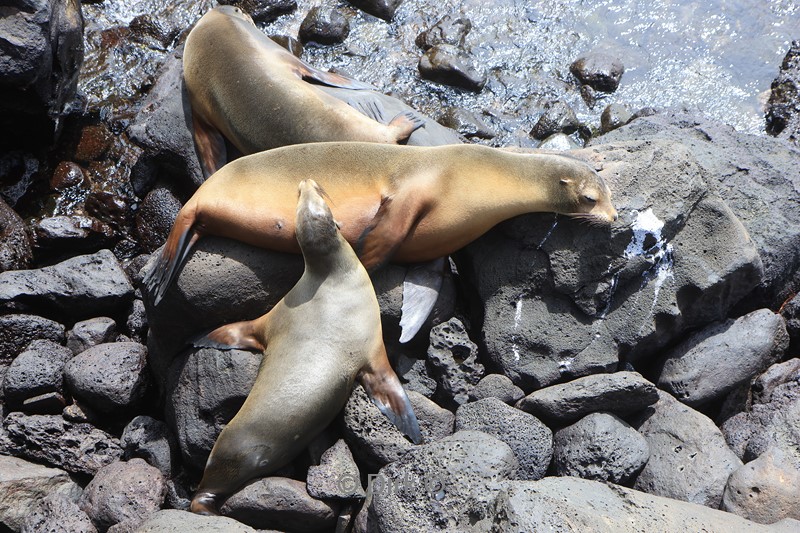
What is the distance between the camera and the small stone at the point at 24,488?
5391 millimetres

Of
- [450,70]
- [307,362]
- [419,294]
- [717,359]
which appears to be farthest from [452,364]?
[450,70]

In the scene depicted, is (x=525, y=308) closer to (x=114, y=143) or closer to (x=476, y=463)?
(x=476, y=463)

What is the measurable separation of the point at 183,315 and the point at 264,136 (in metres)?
1.67

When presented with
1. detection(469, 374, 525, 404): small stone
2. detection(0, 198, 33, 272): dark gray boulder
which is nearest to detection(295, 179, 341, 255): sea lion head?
detection(469, 374, 525, 404): small stone

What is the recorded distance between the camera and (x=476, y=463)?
187 inches

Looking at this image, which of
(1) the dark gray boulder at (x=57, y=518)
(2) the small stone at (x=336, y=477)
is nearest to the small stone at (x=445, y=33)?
(2) the small stone at (x=336, y=477)

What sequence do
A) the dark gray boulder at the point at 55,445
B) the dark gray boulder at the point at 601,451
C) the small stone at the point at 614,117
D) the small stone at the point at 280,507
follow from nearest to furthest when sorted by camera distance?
the small stone at the point at 280,507 → the dark gray boulder at the point at 601,451 → the dark gray boulder at the point at 55,445 → the small stone at the point at 614,117

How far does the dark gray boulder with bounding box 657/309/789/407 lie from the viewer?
5902 mm

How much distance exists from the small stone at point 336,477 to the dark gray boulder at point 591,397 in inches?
49.7

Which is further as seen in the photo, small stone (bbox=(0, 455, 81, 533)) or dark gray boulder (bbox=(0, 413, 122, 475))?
dark gray boulder (bbox=(0, 413, 122, 475))

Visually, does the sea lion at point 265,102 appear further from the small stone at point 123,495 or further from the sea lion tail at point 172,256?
the small stone at point 123,495

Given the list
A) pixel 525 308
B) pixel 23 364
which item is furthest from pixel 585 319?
pixel 23 364

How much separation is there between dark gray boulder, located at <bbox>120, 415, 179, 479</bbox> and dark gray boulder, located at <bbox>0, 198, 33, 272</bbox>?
2.11 m

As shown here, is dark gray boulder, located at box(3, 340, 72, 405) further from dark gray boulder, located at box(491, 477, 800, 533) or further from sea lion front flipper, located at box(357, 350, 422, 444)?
dark gray boulder, located at box(491, 477, 800, 533)
